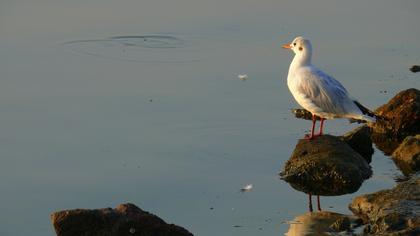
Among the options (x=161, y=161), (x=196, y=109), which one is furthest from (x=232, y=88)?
(x=161, y=161)

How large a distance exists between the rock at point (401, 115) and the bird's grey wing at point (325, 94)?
0.90 metres

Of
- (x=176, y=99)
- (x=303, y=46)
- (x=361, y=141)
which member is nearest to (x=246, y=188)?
(x=361, y=141)

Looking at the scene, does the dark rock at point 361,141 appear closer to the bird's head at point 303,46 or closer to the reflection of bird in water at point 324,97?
the reflection of bird in water at point 324,97

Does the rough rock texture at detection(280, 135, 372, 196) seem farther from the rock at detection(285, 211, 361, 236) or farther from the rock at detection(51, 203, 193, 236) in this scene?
the rock at detection(51, 203, 193, 236)

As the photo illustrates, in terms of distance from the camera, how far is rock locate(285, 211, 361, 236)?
29.6 feet

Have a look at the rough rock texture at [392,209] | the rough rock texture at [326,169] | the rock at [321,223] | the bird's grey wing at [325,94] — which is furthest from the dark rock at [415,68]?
the rock at [321,223]

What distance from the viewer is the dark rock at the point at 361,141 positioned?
11445 millimetres

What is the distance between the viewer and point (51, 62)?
1446 centimetres

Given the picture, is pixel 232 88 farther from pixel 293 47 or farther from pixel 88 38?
pixel 88 38

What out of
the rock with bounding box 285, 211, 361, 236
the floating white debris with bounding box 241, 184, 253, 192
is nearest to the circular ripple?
the floating white debris with bounding box 241, 184, 253, 192

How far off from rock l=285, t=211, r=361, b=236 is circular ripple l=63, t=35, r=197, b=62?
Result: 562cm

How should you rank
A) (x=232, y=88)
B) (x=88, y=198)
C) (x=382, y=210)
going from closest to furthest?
(x=382, y=210) → (x=88, y=198) → (x=232, y=88)

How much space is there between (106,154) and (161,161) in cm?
64

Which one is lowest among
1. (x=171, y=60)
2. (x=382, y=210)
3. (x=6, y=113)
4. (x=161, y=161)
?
(x=382, y=210)
